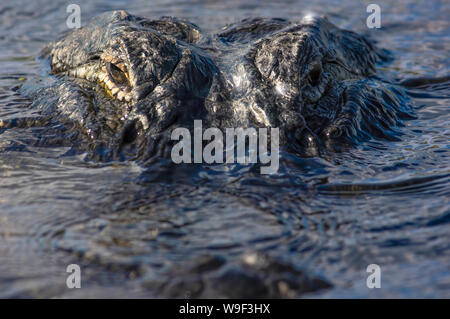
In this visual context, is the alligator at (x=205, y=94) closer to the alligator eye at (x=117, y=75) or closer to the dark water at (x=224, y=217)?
the alligator eye at (x=117, y=75)

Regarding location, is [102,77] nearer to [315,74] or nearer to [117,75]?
[117,75]

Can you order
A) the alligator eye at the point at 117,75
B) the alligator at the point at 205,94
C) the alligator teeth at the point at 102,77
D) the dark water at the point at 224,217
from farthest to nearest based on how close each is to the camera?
the alligator teeth at the point at 102,77 → the alligator eye at the point at 117,75 → the alligator at the point at 205,94 → the dark water at the point at 224,217

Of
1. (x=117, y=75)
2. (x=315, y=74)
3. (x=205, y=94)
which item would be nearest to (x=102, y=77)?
(x=117, y=75)

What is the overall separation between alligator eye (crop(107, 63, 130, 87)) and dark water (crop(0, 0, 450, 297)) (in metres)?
0.67

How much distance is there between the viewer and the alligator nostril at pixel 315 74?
14.4 ft

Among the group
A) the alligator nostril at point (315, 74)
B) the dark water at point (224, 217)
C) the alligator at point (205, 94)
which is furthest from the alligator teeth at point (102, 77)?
the alligator nostril at point (315, 74)

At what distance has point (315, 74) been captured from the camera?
445cm

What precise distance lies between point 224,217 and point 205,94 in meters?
1.29

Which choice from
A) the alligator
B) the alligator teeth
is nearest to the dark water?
the alligator

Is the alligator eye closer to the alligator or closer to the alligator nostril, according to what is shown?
the alligator

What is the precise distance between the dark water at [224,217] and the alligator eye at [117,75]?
666 millimetres

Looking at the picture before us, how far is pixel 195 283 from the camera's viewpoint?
2.63 metres
